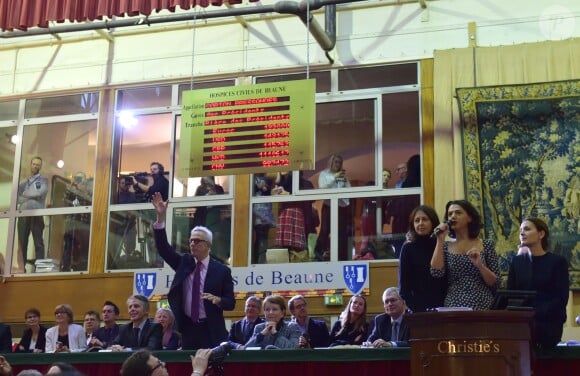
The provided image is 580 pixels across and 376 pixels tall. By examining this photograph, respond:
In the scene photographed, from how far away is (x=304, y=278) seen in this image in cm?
959

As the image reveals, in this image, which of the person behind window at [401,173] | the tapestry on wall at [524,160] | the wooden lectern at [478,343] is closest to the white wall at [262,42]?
the tapestry on wall at [524,160]

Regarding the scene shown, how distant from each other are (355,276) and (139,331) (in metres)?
3.30

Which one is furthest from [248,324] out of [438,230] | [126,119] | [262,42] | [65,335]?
[126,119]

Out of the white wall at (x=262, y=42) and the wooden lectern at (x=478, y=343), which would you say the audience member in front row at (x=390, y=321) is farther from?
the white wall at (x=262, y=42)

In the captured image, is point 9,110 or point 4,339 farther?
point 9,110

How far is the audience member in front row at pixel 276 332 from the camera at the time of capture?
6252mm

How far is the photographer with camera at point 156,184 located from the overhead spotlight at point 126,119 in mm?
714

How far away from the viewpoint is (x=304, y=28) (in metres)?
10.5

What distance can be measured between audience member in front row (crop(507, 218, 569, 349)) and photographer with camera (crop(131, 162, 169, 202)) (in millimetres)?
6493

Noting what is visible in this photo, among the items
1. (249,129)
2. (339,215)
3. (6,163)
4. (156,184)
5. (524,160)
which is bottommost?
(339,215)

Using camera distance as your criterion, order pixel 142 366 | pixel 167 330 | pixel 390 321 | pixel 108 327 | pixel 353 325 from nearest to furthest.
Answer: pixel 142 366 < pixel 390 321 < pixel 353 325 < pixel 167 330 < pixel 108 327

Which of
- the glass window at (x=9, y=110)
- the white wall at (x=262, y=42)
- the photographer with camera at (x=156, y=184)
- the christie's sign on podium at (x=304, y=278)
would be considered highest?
the white wall at (x=262, y=42)

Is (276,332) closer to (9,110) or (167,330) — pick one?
(167,330)

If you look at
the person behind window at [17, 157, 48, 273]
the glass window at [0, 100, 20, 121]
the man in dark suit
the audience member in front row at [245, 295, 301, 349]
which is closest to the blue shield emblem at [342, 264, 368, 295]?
the audience member in front row at [245, 295, 301, 349]
